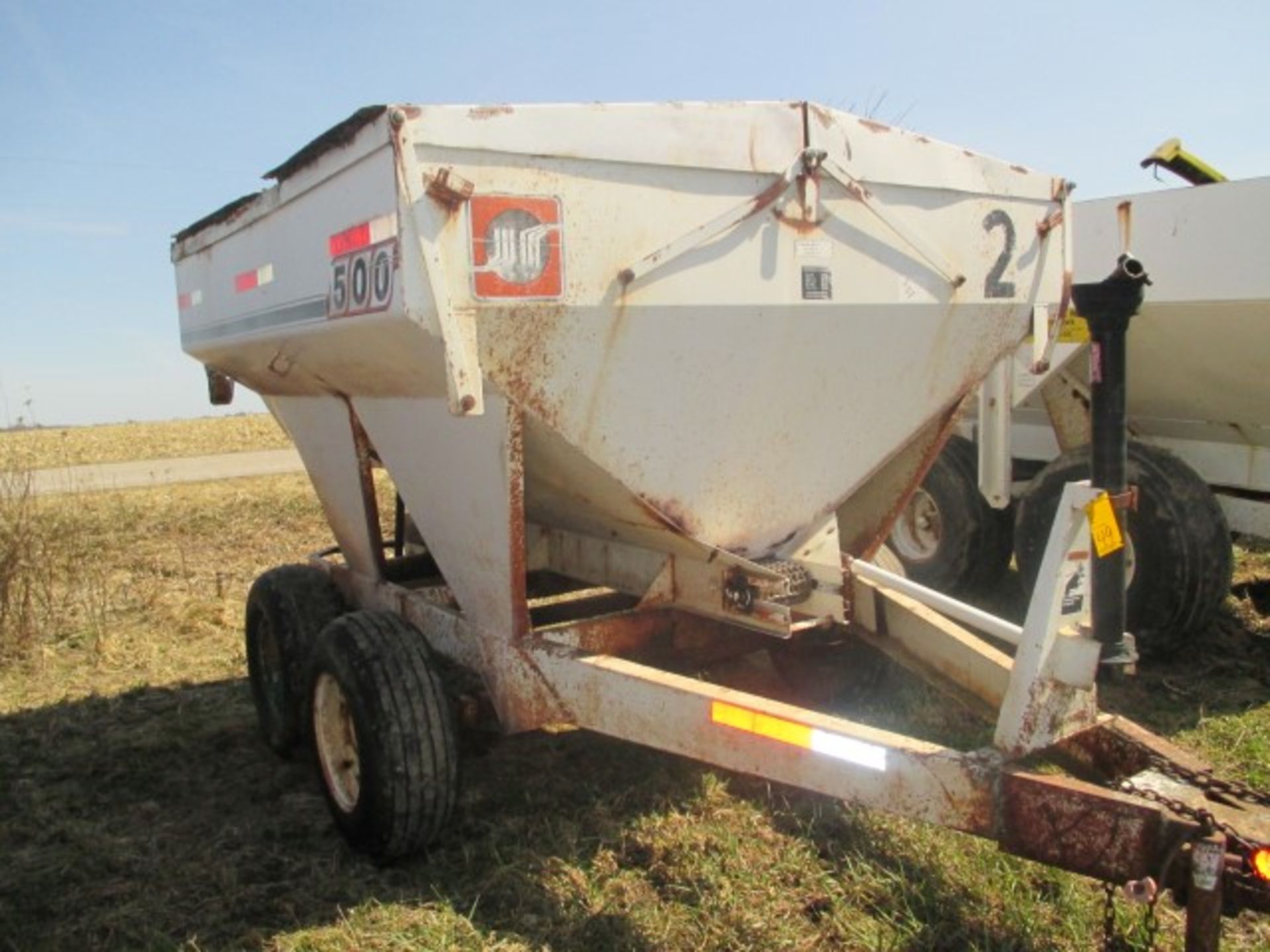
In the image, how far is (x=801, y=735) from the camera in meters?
2.69

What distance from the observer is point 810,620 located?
12.4 ft

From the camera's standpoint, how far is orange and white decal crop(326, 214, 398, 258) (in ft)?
9.03

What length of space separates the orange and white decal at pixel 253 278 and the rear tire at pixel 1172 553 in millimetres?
3468

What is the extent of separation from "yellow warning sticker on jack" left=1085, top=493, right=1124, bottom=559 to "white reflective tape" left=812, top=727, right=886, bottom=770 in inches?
26.4

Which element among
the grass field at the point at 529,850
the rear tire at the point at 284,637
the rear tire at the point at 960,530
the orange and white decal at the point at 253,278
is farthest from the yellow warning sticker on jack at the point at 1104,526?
the rear tire at the point at 960,530

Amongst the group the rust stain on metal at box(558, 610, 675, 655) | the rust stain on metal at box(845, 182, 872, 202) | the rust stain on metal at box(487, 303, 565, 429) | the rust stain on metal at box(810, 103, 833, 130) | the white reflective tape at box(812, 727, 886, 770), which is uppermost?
the rust stain on metal at box(810, 103, 833, 130)

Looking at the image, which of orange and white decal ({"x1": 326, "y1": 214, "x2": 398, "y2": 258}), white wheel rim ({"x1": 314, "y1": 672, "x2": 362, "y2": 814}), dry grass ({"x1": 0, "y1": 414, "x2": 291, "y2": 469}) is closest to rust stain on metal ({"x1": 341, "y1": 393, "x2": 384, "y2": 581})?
white wheel rim ({"x1": 314, "y1": 672, "x2": 362, "y2": 814})

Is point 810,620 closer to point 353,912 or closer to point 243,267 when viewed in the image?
point 353,912

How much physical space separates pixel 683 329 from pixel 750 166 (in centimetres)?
49

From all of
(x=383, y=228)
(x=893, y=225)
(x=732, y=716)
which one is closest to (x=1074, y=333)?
(x=893, y=225)

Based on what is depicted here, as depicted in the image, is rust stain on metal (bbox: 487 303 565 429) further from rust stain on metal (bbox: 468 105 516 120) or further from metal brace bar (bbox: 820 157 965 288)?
metal brace bar (bbox: 820 157 965 288)

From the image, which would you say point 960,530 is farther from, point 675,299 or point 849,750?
point 849,750

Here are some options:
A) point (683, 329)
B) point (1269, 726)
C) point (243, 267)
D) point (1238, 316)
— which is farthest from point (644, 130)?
point (1269, 726)

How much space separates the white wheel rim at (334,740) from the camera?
3.62 m
